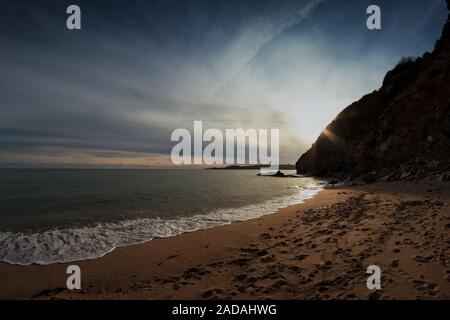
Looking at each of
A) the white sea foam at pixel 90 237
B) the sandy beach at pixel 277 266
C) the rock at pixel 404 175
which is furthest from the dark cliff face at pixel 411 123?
the white sea foam at pixel 90 237

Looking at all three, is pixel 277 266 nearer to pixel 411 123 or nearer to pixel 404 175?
pixel 404 175

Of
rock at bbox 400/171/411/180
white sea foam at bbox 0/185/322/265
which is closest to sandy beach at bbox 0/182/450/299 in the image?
white sea foam at bbox 0/185/322/265

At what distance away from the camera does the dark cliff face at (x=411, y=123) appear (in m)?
21.4

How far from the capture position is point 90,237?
923 cm

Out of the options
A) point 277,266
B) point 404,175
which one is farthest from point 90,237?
point 404,175

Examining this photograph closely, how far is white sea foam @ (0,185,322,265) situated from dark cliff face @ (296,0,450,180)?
18043mm

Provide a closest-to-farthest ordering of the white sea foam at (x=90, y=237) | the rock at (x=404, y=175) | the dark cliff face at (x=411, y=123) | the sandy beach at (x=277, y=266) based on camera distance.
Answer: the sandy beach at (x=277, y=266)
the white sea foam at (x=90, y=237)
the rock at (x=404, y=175)
the dark cliff face at (x=411, y=123)

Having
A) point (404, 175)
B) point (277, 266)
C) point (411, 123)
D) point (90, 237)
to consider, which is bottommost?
point (90, 237)

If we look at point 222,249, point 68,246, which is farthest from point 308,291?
point 68,246

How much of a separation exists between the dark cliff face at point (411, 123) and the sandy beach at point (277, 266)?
51.2 feet

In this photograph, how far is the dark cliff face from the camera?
21406mm

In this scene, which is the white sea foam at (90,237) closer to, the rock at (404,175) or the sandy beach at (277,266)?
the sandy beach at (277,266)

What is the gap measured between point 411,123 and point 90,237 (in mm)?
31886

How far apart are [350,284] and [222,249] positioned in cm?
392
